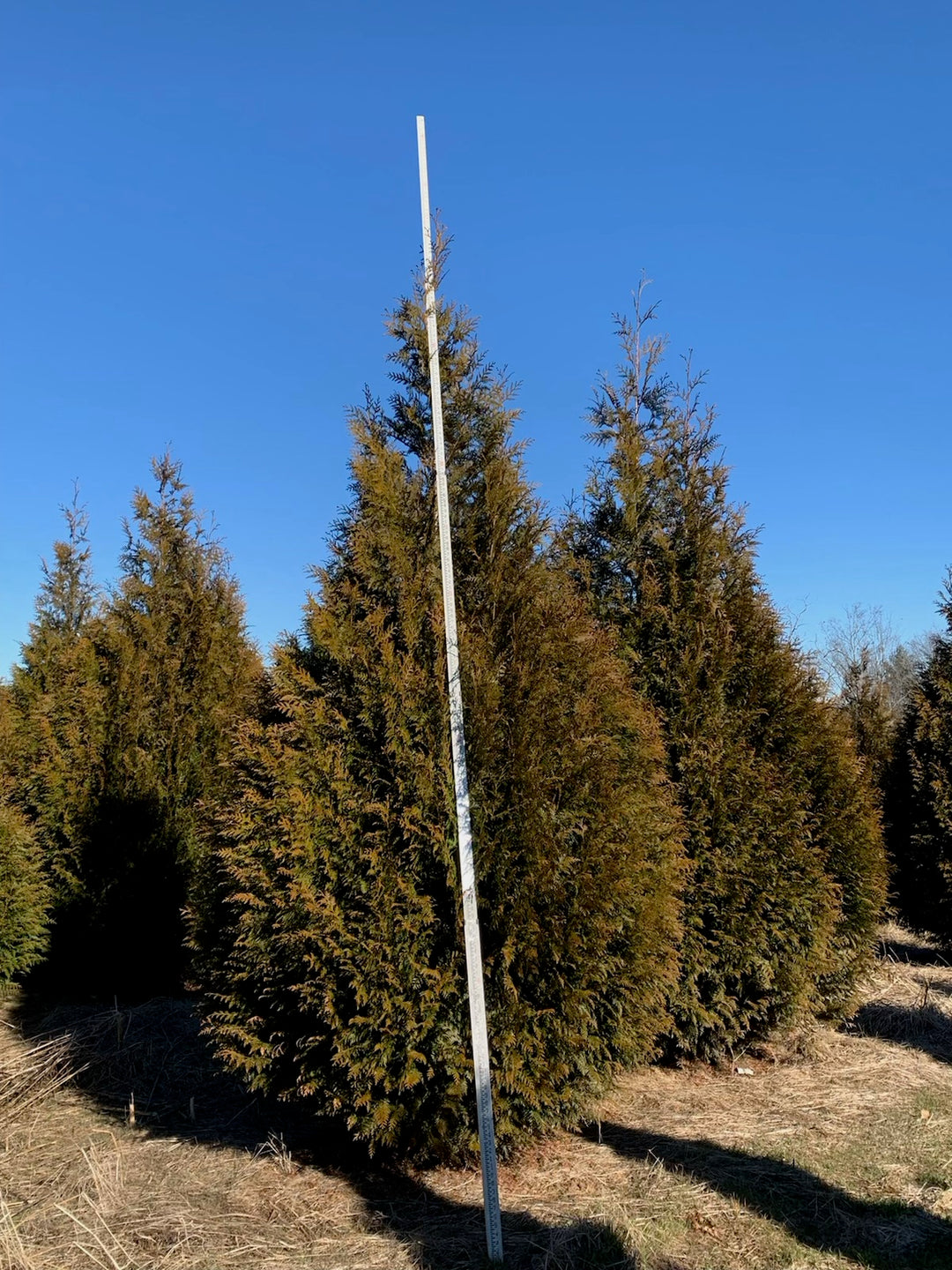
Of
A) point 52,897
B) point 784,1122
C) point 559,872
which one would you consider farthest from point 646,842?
point 52,897

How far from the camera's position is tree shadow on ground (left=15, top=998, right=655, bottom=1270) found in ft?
12.2

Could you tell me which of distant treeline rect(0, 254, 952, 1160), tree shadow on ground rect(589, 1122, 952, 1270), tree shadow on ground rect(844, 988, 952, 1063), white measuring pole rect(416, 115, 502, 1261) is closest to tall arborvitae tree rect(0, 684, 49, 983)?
distant treeline rect(0, 254, 952, 1160)

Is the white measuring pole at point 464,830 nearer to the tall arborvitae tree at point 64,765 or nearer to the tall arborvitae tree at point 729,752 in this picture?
the tall arborvitae tree at point 729,752

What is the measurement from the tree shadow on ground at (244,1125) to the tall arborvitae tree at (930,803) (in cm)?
555

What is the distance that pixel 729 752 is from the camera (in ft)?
20.9

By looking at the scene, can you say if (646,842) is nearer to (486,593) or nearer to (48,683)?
(486,593)

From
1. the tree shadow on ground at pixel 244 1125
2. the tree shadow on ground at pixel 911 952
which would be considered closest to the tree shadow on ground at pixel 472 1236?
the tree shadow on ground at pixel 244 1125

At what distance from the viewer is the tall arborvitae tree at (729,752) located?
622 cm

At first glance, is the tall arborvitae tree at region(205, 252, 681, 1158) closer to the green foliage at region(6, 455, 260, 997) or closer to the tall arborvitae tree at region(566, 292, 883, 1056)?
the tall arborvitae tree at region(566, 292, 883, 1056)

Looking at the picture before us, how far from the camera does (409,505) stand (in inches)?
192

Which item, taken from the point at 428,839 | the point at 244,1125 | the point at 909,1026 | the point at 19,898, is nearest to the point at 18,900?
the point at 19,898

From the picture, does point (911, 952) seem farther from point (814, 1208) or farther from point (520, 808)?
point (520, 808)

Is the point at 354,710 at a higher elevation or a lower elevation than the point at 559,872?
higher

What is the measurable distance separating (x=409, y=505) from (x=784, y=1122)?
4.32 metres
